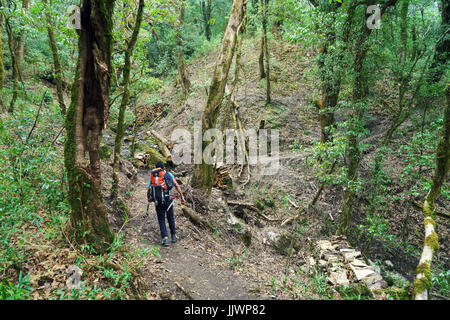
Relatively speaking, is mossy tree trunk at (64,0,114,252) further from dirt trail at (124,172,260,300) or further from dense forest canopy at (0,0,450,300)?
dirt trail at (124,172,260,300)

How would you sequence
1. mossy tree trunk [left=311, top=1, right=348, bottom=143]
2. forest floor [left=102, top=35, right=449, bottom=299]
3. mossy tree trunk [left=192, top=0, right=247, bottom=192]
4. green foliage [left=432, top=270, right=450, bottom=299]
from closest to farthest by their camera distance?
green foliage [left=432, top=270, right=450, bottom=299] < forest floor [left=102, top=35, right=449, bottom=299] < mossy tree trunk [left=311, top=1, right=348, bottom=143] < mossy tree trunk [left=192, top=0, right=247, bottom=192]

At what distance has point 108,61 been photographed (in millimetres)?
4102

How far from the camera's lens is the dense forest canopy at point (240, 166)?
3.90 m

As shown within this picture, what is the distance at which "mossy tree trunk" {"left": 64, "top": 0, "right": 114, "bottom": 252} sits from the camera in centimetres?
386

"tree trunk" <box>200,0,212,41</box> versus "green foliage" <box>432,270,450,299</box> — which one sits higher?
"tree trunk" <box>200,0,212,41</box>

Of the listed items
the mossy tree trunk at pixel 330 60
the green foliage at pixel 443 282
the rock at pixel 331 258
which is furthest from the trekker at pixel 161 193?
the green foliage at pixel 443 282

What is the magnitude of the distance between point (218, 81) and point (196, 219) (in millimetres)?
4556

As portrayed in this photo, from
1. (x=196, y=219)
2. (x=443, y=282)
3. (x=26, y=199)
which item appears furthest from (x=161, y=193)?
(x=443, y=282)

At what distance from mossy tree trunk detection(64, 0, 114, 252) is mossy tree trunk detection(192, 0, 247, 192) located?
14.5 ft

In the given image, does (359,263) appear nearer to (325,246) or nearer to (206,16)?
(325,246)

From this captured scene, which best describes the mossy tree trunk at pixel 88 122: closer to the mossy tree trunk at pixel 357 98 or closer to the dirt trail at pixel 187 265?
the dirt trail at pixel 187 265

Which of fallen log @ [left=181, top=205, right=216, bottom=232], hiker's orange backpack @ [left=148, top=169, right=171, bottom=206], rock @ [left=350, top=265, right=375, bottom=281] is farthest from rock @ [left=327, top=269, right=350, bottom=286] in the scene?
hiker's orange backpack @ [left=148, top=169, right=171, bottom=206]
